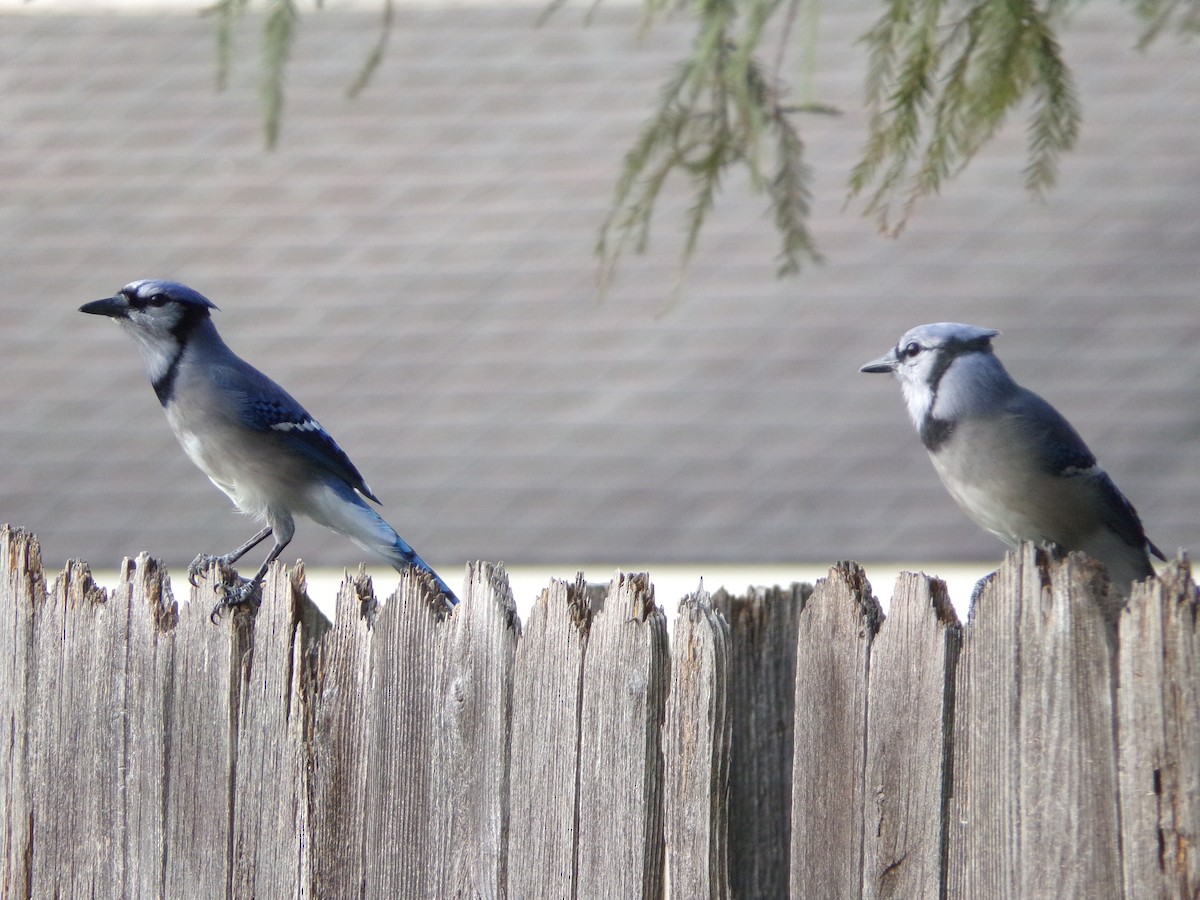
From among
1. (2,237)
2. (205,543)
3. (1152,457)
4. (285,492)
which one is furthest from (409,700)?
(2,237)

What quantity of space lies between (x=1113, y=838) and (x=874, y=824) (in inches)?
13.0

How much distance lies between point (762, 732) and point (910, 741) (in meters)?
0.38

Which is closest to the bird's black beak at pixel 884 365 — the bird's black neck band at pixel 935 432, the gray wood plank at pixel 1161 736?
the bird's black neck band at pixel 935 432

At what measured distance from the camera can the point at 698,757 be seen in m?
2.08

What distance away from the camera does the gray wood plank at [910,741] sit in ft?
6.39

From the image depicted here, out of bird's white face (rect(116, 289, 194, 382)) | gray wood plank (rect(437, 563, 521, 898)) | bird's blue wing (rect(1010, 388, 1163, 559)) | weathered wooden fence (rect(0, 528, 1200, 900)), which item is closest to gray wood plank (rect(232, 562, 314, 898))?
weathered wooden fence (rect(0, 528, 1200, 900))

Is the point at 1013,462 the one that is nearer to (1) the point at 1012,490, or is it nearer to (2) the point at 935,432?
(1) the point at 1012,490

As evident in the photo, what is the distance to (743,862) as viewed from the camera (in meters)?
2.26

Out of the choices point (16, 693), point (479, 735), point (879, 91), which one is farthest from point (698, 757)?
point (879, 91)

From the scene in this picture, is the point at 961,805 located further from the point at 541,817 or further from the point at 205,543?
the point at 205,543

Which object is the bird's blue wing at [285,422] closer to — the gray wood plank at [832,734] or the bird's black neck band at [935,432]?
the bird's black neck band at [935,432]

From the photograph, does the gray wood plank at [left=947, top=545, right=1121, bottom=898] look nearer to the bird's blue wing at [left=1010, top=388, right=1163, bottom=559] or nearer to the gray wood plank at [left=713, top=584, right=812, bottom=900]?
the gray wood plank at [left=713, top=584, right=812, bottom=900]

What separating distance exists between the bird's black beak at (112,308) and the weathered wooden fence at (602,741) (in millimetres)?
734

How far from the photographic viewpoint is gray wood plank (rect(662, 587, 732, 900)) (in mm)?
2076
